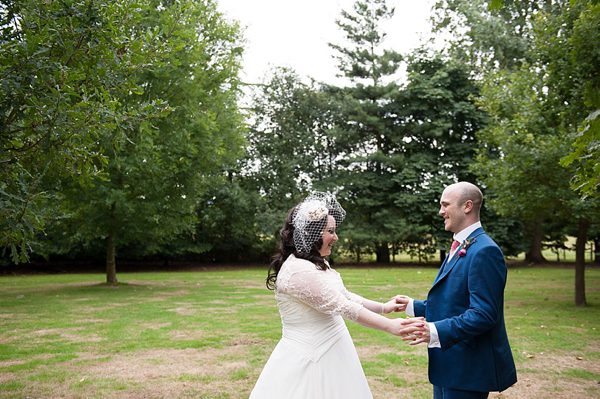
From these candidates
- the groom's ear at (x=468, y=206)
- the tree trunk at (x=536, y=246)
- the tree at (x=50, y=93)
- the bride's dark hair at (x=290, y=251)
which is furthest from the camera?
the tree trunk at (x=536, y=246)

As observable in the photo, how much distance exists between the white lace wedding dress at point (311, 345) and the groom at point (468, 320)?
59cm

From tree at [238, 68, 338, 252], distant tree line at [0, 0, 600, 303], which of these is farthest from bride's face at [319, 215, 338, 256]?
tree at [238, 68, 338, 252]

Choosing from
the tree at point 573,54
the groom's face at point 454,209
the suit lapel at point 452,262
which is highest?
the tree at point 573,54

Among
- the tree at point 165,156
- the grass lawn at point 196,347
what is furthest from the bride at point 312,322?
the tree at point 165,156

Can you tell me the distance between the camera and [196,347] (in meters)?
8.70

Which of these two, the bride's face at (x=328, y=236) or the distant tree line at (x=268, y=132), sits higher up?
the distant tree line at (x=268, y=132)

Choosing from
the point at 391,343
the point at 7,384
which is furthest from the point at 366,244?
the point at 7,384

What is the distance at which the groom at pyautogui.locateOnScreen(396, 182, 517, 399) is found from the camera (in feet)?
10.6

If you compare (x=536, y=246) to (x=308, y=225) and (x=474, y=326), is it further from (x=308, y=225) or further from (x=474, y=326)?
(x=474, y=326)

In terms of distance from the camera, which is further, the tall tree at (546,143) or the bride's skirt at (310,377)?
the tall tree at (546,143)

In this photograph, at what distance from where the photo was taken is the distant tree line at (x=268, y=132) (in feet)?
16.3

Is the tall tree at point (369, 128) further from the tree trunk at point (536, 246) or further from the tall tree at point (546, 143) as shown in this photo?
the tall tree at point (546, 143)

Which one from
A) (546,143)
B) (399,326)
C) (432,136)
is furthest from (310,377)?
(432,136)

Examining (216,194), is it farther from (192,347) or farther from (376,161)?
(192,347)
